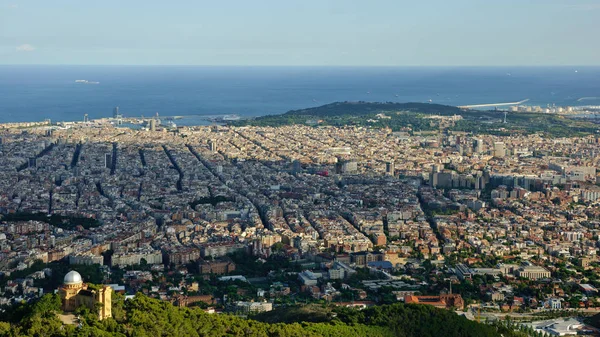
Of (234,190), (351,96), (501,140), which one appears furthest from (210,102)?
(234,190)

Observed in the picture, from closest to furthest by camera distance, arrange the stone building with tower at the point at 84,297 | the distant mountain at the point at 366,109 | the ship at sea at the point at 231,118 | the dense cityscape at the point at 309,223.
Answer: the stone building with tower at the point at 84,297 → the dense cityscape at the point at 309,223 → the ship at sea at the point at 231,118 → the distant mountain at the point at 366,109

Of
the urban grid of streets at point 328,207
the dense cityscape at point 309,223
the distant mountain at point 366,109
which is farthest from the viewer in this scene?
the distant mountain at point 366,109

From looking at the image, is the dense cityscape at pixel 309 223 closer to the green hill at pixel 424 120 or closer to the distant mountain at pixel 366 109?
the green hill at pixel 424 120

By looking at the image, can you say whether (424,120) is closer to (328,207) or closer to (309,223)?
(328,207)

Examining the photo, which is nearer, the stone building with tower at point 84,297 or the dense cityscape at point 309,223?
the stone building with tower at point 84,297

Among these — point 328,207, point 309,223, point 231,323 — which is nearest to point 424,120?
point 328,207

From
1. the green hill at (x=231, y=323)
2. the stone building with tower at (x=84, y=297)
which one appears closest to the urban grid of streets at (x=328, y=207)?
the green hill at (x=231, y=323)
